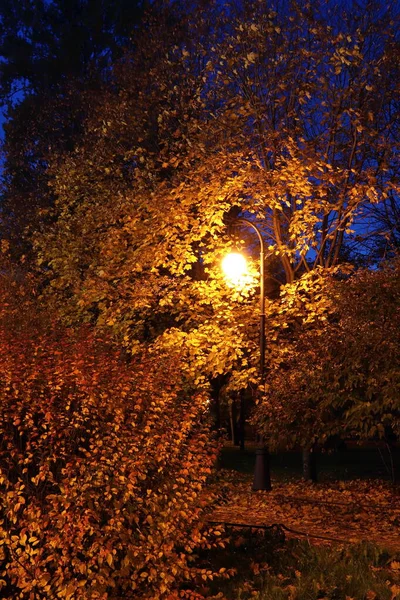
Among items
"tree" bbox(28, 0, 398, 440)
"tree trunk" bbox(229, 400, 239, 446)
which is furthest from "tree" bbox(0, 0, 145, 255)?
"tree trunk" bbox(229, 400, 239, 446)

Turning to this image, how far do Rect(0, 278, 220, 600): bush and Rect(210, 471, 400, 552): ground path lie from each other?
148 centimetres

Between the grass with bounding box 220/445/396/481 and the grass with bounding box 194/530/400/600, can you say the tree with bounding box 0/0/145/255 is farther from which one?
the grass with bounding box 194/530/400/600

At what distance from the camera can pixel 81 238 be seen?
72.9 ft

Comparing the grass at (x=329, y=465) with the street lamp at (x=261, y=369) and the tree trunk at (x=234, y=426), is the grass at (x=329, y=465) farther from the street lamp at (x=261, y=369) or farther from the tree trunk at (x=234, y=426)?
the street lamp at (x=261, y=369)

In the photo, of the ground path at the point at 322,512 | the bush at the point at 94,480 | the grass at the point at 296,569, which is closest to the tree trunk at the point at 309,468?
the ground path at the point at 322,512

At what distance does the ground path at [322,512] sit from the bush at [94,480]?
4.85 ft

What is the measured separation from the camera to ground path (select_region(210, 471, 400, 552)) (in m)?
11.0

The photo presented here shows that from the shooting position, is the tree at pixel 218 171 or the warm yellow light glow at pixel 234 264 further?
the tree at pixel 218 171

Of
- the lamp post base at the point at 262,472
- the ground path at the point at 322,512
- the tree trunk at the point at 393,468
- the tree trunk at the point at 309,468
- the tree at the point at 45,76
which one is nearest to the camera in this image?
the ground path at the point at 322,512

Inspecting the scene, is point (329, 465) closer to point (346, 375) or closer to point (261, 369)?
point (261, 369)

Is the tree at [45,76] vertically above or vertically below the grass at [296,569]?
above

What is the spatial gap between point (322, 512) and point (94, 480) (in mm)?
6847

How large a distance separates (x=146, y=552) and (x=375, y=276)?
881 centimetres

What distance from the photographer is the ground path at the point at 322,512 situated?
36.2ft
